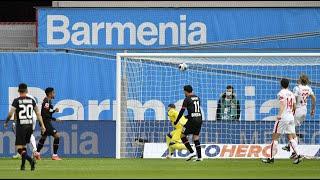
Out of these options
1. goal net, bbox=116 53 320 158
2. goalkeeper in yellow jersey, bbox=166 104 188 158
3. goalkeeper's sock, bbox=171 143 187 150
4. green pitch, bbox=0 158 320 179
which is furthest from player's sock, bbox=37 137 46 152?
goalkeeper's sock, bbox=171 143 187 150

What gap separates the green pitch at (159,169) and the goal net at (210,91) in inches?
87.3

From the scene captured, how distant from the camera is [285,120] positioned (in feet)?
81.4

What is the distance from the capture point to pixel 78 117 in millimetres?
30469

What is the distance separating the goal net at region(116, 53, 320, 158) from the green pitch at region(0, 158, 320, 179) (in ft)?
7.28

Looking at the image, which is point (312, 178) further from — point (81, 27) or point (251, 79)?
point (81, 27)

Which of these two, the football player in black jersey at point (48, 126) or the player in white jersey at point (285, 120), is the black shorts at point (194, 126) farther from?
the football player in black jersey at point (48, 126)

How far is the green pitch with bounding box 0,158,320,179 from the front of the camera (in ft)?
62.8

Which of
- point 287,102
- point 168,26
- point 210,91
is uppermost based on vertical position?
point 168,26

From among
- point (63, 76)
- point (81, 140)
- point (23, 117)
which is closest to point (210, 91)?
point (81, 140)

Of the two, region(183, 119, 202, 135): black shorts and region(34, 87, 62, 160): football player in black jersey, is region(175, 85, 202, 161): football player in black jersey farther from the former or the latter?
region(34, 87, 62, 160): football player in black jersey

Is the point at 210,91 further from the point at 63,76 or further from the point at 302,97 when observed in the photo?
the point at 63,76

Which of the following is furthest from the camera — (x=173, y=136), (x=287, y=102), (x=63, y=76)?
(x=63, y=76)

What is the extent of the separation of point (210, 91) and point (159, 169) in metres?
8.77

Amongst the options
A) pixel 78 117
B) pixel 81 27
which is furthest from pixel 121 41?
pixel 78 117
